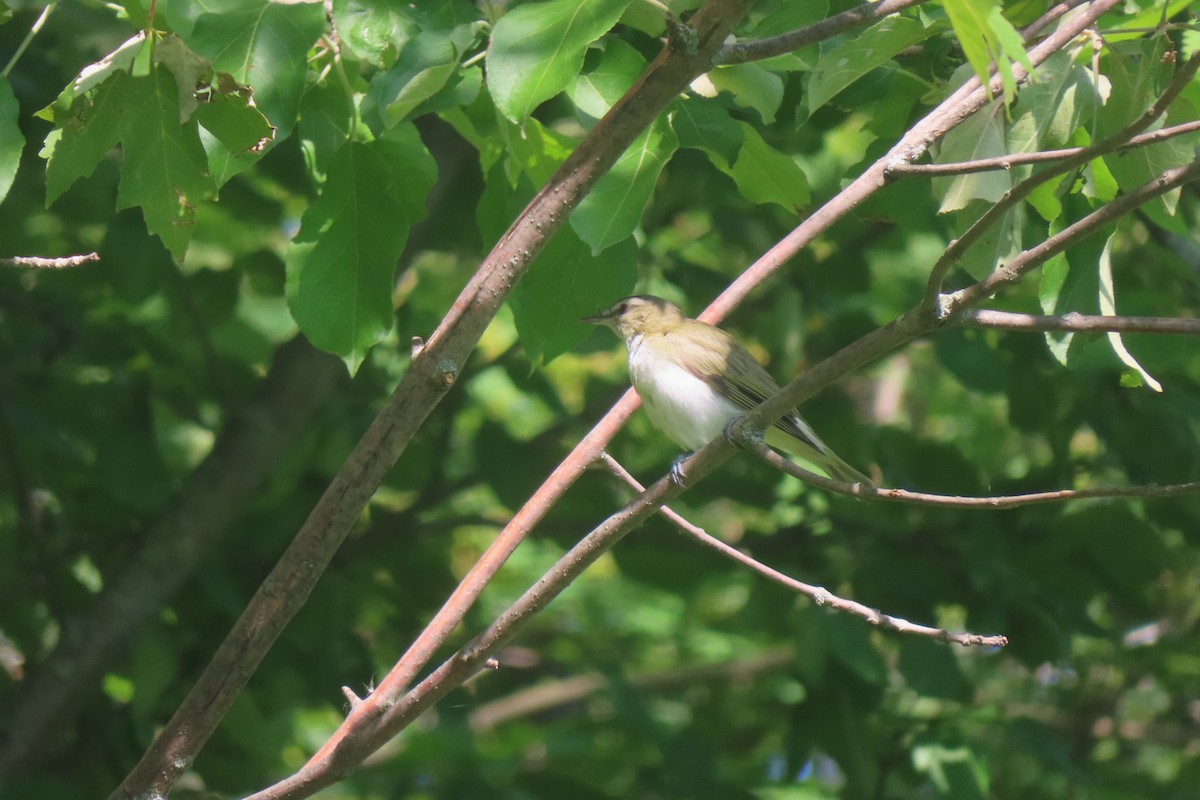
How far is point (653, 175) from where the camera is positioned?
99.9 inches

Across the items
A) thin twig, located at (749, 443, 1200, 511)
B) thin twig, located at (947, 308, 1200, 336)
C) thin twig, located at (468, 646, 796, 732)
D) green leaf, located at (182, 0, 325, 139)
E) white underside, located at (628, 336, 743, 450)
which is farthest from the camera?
thin twig, located at (468, 646, 796, 732)

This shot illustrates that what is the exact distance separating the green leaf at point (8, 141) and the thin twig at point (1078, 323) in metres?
1.64

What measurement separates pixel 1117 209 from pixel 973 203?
805mm

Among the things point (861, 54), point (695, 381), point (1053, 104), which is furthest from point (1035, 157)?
point (695, 381)

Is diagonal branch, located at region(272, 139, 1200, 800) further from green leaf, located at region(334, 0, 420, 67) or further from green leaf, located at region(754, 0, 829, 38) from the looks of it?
green leaf, located at region(334, 0, 420, 67)

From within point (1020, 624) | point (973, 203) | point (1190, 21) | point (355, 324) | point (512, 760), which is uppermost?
point (1190, 21)

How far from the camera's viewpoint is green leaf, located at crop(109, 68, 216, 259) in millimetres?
2404

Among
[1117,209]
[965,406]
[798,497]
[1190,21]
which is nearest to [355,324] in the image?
[1117,209]

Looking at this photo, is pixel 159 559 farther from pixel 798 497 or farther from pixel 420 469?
pixel 798 497

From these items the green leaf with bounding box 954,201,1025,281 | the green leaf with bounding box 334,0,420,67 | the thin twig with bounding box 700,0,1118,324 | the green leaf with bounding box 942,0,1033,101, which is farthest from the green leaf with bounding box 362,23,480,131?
the green leaf with bounding box 954,201,1025,281

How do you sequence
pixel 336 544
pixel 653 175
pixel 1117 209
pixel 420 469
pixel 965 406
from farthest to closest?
pixel 965 406 → pixel 420 469 → pixel 653 175 → pixel 336 544 → pixel 1117 209

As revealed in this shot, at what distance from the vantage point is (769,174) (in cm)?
285

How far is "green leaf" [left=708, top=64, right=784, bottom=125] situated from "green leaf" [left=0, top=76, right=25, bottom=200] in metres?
1.35

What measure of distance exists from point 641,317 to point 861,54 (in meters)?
2.88
